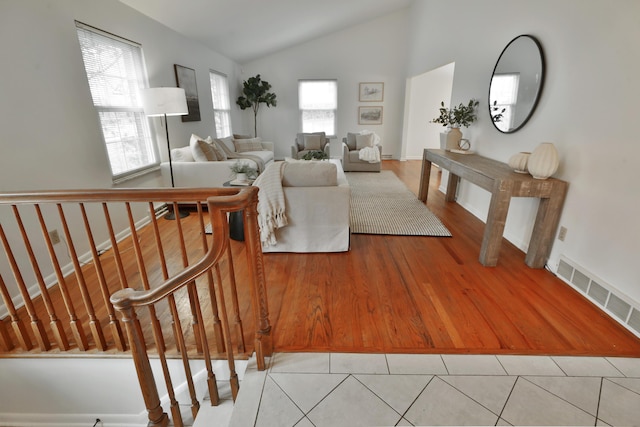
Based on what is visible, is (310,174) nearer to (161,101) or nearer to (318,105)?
(161,101)

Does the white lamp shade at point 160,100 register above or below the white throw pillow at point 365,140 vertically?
above

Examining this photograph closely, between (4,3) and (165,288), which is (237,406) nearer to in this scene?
(165,288)

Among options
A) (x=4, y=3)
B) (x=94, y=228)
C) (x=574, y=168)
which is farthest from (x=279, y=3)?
(x=574, y=168)

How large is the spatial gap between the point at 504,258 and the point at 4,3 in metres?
4.11

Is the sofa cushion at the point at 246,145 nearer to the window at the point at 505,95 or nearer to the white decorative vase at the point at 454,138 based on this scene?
the white decorative vase at the point at 454,138

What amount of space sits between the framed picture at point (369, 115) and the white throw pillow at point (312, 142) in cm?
161

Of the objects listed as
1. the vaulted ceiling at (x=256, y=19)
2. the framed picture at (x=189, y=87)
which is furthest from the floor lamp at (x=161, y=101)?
the framed picture at (x=189, y=87)

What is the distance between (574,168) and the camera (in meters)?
2.22

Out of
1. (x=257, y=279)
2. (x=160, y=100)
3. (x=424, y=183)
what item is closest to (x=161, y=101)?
(x=160, y=100)

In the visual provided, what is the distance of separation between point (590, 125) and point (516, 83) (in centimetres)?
97

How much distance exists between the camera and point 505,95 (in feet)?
9.87

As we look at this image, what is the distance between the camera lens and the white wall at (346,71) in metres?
7.08

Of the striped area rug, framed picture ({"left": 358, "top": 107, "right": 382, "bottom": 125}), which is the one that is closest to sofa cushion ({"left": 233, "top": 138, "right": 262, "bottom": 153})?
the striped area rug

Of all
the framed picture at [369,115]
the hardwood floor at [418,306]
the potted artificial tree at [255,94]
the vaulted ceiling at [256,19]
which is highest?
the vaulted ceiling at [256,19]
